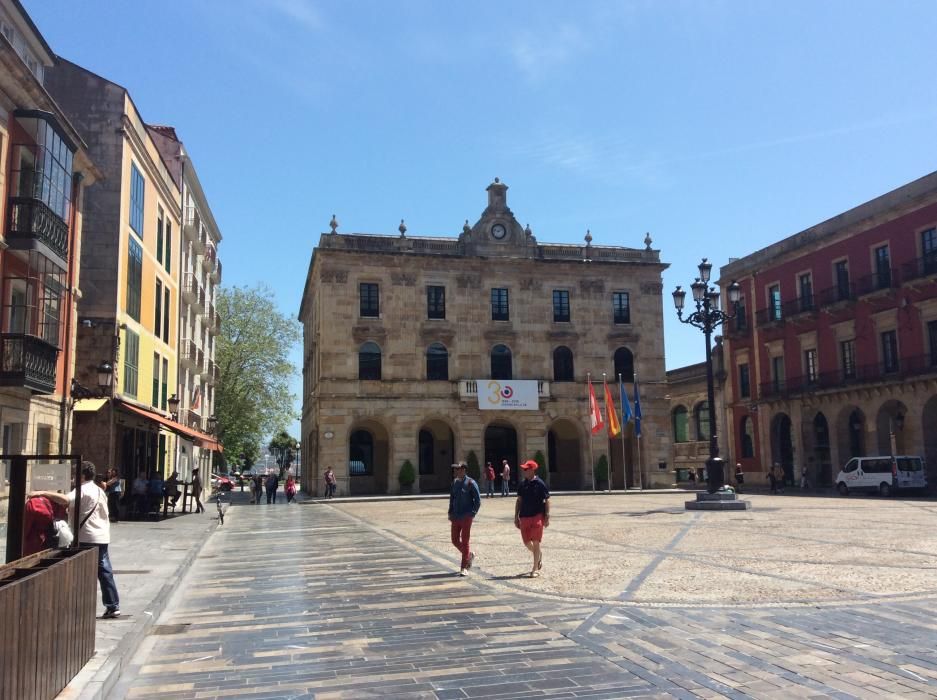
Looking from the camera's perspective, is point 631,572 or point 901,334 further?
point 901,334

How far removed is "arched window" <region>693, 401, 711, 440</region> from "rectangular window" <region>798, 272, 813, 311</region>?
13.1 metres

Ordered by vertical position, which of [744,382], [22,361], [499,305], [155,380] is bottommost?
[22,361]

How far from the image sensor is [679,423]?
58.6m

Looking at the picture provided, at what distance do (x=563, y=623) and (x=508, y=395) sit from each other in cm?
3478

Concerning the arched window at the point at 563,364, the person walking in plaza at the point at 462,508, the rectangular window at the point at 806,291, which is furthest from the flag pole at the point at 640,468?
the person walking in plaza at the point at 462,508

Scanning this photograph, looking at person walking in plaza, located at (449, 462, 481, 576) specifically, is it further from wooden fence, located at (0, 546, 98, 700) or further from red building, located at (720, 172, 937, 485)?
red building, located at (720, 172, 937, 485)

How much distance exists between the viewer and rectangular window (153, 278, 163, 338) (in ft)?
96.2

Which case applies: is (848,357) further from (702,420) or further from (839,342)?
(702,420)

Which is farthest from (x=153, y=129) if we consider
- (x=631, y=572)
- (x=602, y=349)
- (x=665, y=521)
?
(x=631, y=572)

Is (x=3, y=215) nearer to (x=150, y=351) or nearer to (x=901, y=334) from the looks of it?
(x=150, y=351)

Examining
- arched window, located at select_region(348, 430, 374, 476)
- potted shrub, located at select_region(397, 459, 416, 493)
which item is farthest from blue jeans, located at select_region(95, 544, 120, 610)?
arched window, located at select_region(348, 430, 374, 476)

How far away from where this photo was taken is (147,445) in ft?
96.4

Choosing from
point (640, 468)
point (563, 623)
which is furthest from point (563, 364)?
point (563, 623)

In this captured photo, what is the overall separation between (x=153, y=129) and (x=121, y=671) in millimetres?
34112
